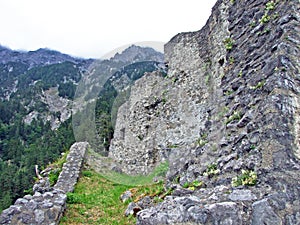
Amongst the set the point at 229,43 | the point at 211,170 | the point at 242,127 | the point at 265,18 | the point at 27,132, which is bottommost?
the point at 27,132

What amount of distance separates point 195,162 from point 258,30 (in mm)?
3702

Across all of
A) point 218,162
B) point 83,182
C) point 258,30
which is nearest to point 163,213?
point 218,162

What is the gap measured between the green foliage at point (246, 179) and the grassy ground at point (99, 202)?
Result: 8.12 ft

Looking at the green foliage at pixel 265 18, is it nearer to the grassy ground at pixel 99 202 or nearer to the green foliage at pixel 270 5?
the green foliage at pixel 270 5

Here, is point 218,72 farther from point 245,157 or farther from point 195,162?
point 245,157

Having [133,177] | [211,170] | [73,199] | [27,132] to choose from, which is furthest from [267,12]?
[27,132]

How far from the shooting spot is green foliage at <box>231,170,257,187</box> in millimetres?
5469

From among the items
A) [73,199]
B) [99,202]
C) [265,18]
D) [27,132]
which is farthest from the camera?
[27,132]

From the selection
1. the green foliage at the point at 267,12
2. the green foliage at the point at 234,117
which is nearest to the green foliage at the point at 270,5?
the green foliage at the point at 267,12

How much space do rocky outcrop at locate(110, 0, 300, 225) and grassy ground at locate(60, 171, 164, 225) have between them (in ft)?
6.01

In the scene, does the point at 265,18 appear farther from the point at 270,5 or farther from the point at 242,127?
the point at 242,127

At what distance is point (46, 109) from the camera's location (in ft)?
403

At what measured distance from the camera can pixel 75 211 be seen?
31.3ft

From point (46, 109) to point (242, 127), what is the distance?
122m
